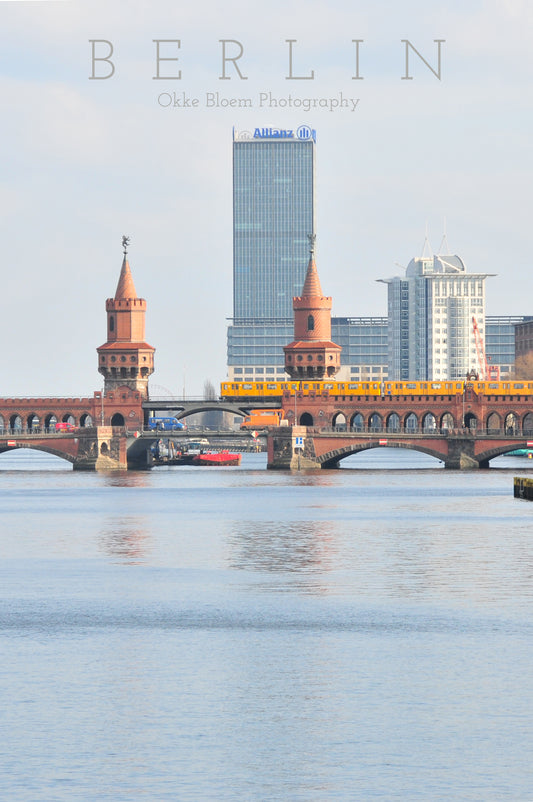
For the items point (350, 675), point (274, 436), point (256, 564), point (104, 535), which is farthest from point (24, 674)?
point (274, 436)

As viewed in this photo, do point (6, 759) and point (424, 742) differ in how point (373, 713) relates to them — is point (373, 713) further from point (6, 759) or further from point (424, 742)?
point (6, 759)

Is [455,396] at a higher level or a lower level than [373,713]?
higher

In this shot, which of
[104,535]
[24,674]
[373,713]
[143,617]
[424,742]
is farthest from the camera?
[104,535]

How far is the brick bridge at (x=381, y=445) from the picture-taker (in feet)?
555

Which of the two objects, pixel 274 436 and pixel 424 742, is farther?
pixel 274 436

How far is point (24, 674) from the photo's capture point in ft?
134

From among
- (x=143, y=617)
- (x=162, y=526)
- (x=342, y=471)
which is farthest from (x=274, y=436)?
(x=143, y=617)

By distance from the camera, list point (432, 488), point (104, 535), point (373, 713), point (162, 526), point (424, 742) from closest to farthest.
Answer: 1. point (424, 742)
2. point (373, 713)
3. point (104, 535)
4. point (162, 526)
5. point (432, 488)

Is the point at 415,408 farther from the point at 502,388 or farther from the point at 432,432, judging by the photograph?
the point at 432,432

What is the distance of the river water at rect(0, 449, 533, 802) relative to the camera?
31.3 meters

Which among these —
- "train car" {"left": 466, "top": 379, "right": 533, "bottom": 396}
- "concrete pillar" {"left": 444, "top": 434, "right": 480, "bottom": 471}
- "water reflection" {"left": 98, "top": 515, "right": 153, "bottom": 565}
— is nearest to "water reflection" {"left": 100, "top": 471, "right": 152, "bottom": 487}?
"concrete pillar" {"left": 444, "top": 434, "right": 480, "bottom": 471}

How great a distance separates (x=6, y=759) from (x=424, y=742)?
9044mm

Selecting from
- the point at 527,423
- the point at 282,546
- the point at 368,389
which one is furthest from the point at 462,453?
the point at 282,546

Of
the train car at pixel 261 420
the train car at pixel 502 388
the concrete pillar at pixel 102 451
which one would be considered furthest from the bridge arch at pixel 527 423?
the concrete pillar at pixel 102 451
